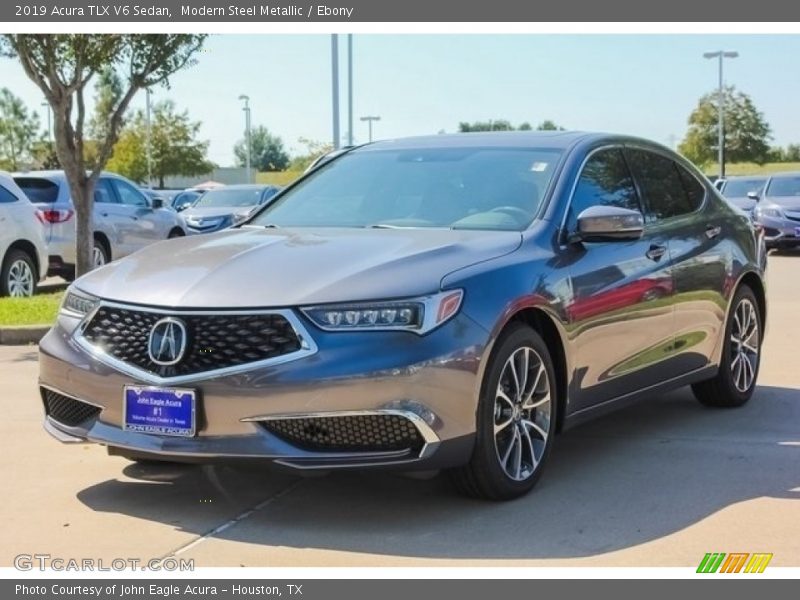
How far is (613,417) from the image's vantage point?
23.4 ft

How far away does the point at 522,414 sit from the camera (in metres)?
5.18

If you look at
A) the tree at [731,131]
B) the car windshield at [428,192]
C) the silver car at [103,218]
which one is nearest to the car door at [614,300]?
the car windshield at [428,192]

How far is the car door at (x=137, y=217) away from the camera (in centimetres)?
1756

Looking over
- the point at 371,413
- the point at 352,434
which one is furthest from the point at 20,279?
the point at 371,413

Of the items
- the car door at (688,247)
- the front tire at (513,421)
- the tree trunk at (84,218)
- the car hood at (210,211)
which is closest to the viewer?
the front tire at (513,421)

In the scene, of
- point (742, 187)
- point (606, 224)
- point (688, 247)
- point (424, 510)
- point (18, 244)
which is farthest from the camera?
point (742, 187)

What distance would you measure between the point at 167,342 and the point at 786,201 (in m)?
20.7

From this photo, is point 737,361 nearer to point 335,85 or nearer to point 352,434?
point 352,434

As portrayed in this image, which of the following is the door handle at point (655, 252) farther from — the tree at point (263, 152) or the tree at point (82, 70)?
the tree at point (263, 152)

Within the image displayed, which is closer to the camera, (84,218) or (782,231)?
(84,218)

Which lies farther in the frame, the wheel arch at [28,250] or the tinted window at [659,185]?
the wheel arch at [28,250]

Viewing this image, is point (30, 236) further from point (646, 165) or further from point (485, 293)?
point (485, 293)

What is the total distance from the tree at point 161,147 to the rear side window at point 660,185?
6593 centimetres

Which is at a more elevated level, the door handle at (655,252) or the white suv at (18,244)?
the door handle at (655,252)
